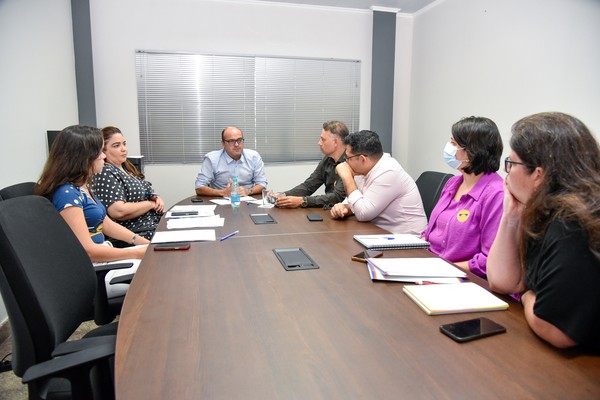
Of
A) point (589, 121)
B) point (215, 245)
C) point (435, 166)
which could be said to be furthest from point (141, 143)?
point (589, 121)

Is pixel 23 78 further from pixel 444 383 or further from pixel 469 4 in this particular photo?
pixel 469 4

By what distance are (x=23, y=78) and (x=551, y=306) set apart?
3392 mm

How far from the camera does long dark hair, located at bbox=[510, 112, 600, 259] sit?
944 millimetres

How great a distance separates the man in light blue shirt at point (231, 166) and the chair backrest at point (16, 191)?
6.21 feet

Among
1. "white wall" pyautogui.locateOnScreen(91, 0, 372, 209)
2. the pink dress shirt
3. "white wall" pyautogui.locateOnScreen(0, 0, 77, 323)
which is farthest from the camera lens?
"white wall" pyautogui.locateOnScreen(91, 0, 372, 209)

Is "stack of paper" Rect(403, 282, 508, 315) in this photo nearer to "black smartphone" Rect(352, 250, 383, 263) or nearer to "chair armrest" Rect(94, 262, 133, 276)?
"black smartphone" Rect(352, 250, 383, 263)

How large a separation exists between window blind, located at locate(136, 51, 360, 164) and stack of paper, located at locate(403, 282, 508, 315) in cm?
367

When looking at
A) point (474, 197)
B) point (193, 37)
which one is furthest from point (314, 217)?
point (193, 37)

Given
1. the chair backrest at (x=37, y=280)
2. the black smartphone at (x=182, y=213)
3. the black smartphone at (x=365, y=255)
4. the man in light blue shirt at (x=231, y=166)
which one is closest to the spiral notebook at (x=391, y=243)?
the black smartphone at (x=365, y=255)

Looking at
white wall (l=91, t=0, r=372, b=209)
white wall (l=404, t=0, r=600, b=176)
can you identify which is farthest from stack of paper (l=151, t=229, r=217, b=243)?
white wall (l=91, t=0, r=372, b=209)

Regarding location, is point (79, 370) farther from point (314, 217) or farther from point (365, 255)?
point (314, 217)

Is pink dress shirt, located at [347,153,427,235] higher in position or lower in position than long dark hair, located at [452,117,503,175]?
lower

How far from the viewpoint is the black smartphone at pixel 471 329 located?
3.19 ft

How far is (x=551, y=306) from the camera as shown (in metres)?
0.91
